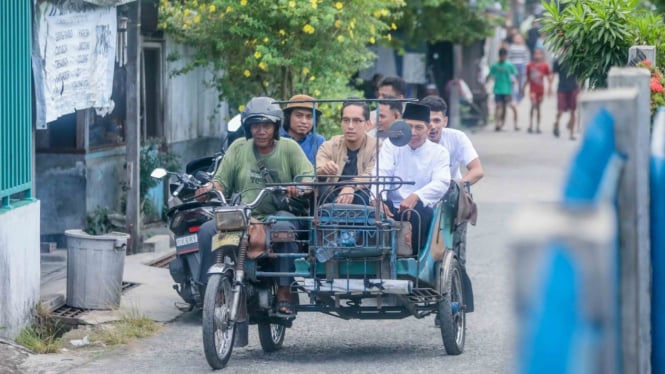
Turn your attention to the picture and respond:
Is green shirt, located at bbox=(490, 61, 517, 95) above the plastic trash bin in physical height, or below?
above

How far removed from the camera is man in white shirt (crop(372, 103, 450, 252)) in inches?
335

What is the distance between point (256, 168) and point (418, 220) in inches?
53.0

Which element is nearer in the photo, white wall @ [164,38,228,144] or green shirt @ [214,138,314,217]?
green shirt @ [214,138,314,217]

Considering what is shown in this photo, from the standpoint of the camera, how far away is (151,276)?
1107 cm

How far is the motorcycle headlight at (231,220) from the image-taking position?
7719mm

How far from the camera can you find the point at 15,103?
8.80 m

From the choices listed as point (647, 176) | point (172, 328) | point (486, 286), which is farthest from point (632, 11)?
point (647, 176)

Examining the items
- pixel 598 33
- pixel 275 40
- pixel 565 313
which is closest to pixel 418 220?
pixel 598 33

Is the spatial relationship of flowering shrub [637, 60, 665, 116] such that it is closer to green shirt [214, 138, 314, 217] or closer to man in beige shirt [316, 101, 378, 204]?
man in beige shirt [316, 101, 378, 204]

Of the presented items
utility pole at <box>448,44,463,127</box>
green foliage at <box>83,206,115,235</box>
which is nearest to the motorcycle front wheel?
green foliage at <box>83,206,115,235</box>

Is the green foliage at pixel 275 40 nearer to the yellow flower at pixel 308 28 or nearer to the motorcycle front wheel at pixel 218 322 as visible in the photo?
the yellow flower at pixel 308 28

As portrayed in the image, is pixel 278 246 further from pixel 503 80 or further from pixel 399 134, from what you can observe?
pixel 503 80

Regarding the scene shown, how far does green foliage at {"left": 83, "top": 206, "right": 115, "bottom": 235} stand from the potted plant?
2765 mm

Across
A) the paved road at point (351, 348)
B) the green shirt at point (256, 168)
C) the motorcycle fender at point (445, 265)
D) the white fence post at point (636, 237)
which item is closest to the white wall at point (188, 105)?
the paved road at point (351, 348)
